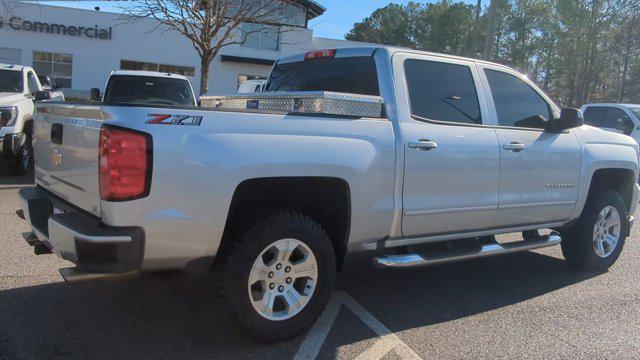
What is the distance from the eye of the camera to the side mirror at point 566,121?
5285mm

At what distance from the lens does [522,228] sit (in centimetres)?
529

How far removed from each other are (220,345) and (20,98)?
24.8 feet

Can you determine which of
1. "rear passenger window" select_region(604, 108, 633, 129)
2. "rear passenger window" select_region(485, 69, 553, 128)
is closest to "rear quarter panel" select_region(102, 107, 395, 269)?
"rear passenger window" select_region(485, 69, 553, 128)

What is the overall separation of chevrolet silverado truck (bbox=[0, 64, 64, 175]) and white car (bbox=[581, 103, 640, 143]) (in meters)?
12.4

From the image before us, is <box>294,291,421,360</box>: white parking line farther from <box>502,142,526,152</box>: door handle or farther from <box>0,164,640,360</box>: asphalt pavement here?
<box>502,142,526,152</box>: door handle

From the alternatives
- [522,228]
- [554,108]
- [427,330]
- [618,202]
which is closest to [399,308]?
[427,330]

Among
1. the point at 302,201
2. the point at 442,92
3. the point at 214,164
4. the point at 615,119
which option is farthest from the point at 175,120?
the point at 615,119

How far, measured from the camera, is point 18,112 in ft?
29.6

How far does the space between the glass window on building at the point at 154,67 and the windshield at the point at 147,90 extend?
18.8 metres

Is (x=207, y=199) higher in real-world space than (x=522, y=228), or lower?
higher

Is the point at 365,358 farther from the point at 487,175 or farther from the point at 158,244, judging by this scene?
the point at 487,175

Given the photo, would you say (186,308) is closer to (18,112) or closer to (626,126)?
(18,112)

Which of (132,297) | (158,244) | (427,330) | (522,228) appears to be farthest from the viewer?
(522,228)

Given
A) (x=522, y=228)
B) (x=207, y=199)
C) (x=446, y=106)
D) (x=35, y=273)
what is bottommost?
(x=35, y=273)
